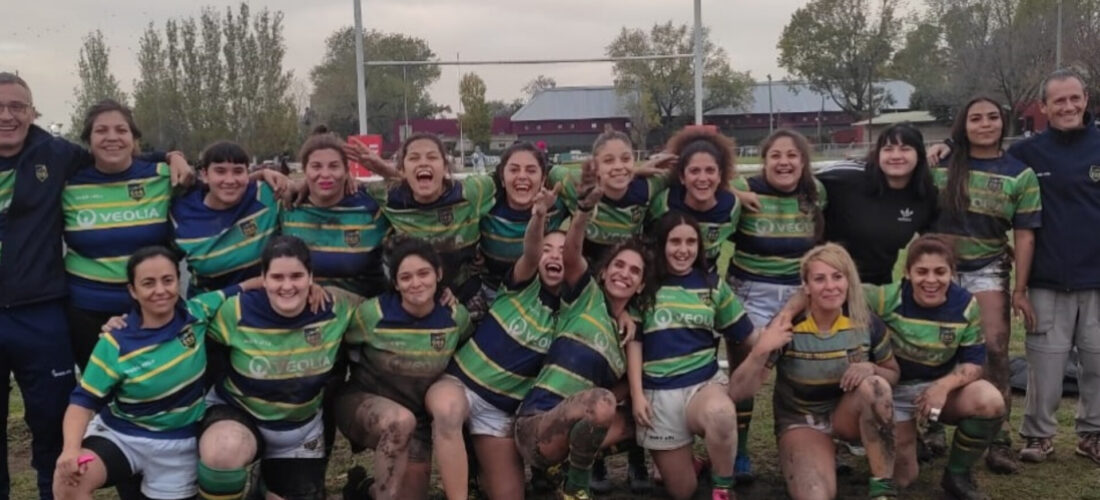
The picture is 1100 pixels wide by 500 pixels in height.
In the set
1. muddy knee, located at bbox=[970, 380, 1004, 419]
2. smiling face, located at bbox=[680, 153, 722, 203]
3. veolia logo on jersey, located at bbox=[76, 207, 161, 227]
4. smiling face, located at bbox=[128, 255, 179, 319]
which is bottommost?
muddy knee, located at bbox=[970, 380, 1004, 419]

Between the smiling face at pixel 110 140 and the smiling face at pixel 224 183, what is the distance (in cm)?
36

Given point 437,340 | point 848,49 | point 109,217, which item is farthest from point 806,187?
point 848,49

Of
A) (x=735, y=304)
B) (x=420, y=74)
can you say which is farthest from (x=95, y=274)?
(x=420, y=74)

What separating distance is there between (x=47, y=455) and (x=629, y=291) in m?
2.73

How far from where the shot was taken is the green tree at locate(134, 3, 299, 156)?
40281 mm

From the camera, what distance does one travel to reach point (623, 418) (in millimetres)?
4371

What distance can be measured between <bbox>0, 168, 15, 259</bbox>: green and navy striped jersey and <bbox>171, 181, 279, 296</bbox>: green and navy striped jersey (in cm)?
67

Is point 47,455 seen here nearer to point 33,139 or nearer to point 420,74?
point 33,139

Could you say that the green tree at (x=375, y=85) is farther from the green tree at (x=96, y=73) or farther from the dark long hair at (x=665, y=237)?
the dark long hair at (x=665, y=237)

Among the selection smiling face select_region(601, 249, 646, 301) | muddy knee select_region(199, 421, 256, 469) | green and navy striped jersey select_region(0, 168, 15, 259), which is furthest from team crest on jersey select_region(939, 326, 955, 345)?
green and navy striped jersey select_region(0, 168, 15, 259)

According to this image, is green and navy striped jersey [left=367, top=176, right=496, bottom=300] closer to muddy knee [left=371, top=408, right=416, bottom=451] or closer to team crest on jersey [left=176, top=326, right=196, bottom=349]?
muddy knee [left=371, top=408, right=416, bottom=451]

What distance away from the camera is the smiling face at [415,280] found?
4.05 meters

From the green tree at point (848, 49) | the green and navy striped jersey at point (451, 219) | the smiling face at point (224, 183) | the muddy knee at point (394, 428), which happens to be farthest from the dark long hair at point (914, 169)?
the green tree at point (848, 49)

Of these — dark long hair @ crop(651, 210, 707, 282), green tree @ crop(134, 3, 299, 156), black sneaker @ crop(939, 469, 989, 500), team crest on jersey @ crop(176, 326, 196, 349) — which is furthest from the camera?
green tree @ crop(134, 3, 299, 156)
